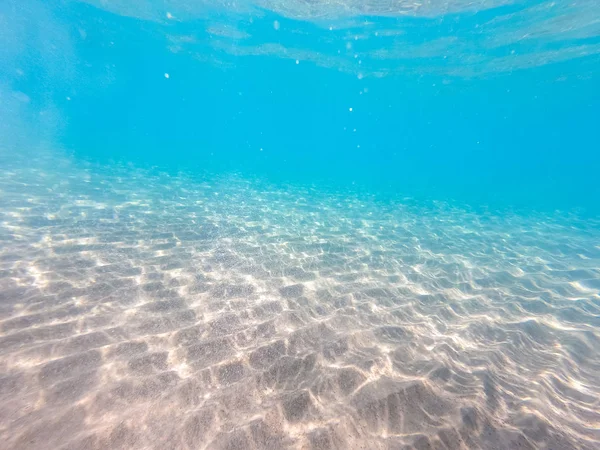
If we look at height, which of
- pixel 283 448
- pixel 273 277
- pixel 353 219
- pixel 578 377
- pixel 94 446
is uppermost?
pixel 353 219

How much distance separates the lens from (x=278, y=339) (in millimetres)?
4434

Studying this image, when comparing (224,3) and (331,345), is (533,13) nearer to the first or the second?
(224,3)

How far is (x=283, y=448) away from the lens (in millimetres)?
2768

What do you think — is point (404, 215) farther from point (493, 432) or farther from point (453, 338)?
point (493, 432)

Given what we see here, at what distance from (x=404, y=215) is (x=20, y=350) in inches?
610

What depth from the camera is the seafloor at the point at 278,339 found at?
2975mm

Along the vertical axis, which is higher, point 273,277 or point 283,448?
point 273,277

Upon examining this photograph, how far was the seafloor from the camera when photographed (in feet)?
9.76

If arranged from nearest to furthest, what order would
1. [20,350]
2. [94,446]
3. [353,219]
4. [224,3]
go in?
[94,446] → [20,350] → [353,219] → [224,3]

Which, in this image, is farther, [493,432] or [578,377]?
[578,377]

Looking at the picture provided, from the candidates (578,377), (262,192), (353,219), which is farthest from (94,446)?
(262,192)

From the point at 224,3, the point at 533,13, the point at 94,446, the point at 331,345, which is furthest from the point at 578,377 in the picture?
the point at 224,3

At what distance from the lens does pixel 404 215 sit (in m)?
15.6

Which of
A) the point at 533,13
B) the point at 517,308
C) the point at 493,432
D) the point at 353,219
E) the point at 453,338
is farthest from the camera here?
the point at 533,13
